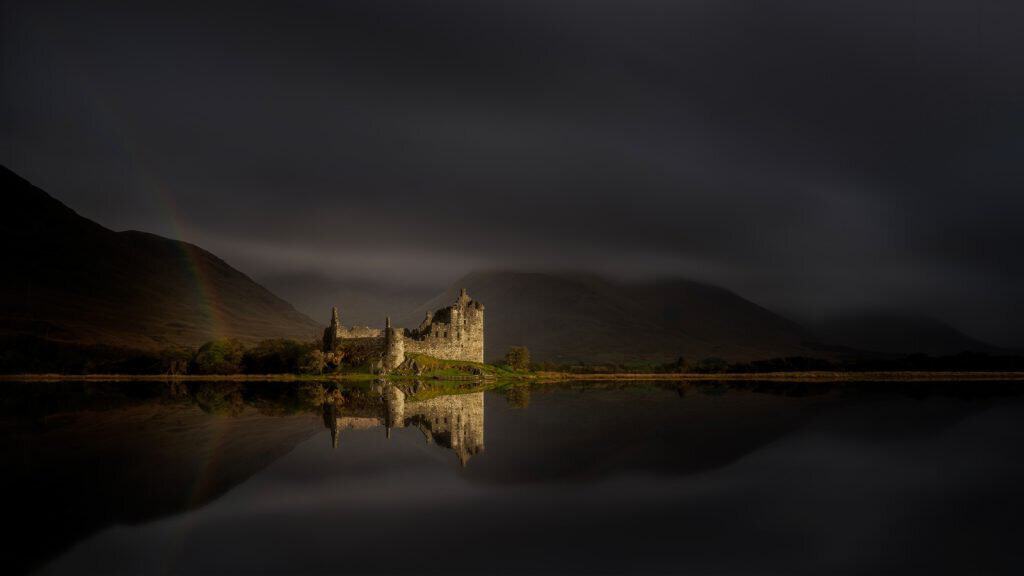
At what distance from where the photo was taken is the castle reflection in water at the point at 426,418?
103ft

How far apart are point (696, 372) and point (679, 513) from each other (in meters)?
125

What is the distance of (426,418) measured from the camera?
42.2 metres

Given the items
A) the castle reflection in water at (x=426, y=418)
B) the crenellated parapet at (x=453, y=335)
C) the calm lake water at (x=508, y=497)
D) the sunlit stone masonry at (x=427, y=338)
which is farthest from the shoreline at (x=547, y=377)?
the calm lake water at (x=508, y=497)

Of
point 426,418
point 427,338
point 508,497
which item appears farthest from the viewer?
point 427,338

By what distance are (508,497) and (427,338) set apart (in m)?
92.9

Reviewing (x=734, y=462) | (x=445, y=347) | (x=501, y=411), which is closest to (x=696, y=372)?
(x=445, y=347)

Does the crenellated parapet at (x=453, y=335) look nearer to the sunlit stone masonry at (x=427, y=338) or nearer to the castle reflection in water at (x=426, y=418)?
the sunlit stone masonry at (x=427, y=338)

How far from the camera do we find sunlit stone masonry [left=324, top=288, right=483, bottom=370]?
9975 centimetres

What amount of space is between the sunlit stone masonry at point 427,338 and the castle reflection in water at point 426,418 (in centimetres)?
4008

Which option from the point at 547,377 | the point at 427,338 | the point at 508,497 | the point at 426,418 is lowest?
the point at 508,497

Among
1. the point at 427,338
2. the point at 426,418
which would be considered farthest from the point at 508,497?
the point at 427,338

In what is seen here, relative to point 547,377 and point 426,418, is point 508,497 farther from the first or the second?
point 547,377

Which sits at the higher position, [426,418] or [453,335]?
[453,335]

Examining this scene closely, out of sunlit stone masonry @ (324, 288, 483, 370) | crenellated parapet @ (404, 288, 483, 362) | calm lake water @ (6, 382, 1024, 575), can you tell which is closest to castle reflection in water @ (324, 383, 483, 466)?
calm lake water @ (6, 382, 1024, 575)
